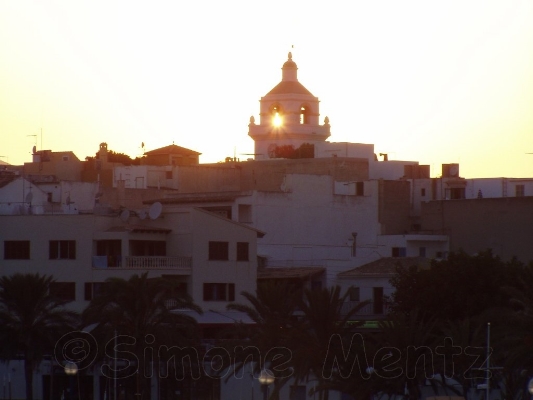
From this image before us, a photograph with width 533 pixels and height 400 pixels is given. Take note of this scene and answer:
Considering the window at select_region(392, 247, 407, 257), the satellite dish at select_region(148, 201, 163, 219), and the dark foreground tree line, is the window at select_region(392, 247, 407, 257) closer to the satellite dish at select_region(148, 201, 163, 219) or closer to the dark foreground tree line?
the satellite dish at select_region(148, 201, 163, 219)

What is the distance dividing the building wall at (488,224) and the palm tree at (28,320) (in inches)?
1135

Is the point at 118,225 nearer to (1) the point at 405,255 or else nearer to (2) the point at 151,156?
(1) the point at 405,255

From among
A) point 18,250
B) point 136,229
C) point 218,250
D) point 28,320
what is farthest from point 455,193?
point 28,320

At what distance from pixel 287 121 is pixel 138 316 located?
56175 mm

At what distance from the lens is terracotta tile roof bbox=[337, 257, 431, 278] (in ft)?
229

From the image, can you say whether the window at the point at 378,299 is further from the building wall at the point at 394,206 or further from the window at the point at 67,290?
the window at the point at 67,290

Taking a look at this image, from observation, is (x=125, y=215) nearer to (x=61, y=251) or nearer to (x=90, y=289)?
(x=61, y=251)

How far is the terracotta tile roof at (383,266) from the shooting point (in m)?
69.9

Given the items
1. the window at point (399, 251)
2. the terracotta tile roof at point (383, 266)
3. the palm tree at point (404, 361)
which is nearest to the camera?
the palm tree at point (404, 361)

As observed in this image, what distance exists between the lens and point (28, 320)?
5466cm

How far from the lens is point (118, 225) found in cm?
6519

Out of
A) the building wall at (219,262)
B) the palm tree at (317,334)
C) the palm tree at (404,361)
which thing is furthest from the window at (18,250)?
the palm tree at (404,361)

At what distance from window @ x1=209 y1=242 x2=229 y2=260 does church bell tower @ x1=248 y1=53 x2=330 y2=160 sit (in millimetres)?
39226

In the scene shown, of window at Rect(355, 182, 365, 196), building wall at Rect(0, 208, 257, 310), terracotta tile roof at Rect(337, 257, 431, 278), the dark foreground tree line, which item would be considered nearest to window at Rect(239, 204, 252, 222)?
terracotta tile roof at Rect(337, 257, 431, 278)
